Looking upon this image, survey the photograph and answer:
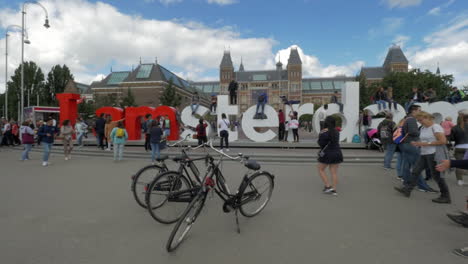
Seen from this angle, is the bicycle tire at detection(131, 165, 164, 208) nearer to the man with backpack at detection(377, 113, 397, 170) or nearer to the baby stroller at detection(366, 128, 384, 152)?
the man with backpack at detection(377, 113, 397, 170)

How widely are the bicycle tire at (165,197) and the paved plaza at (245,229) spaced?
0.61 ft

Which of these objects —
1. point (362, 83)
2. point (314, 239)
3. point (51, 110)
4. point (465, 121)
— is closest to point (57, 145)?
point (51, 110)

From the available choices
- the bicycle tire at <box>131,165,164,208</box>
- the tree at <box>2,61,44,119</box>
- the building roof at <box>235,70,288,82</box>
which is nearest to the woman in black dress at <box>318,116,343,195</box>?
the bicycle tire at <box>131,165,164,208</box>

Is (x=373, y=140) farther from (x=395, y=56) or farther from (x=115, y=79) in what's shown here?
(x=395, y=56)

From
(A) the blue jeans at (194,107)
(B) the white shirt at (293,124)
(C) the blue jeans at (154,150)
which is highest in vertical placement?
(A) the blue jeans at (194,107)

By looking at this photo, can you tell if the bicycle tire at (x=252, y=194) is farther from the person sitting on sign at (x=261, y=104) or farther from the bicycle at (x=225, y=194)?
the person sitting on sign at (x=261, y=104)

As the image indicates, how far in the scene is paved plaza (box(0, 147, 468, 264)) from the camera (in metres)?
2.85

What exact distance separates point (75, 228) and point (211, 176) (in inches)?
83.1

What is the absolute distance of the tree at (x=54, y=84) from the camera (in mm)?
44219

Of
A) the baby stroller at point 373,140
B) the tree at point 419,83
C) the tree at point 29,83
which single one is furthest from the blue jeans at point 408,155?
the tree at point 29,83

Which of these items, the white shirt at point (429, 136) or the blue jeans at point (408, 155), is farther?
the blue jeans at point (408, 155)

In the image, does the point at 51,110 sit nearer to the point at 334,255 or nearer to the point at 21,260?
the point at 21,260

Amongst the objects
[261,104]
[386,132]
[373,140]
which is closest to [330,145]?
[386,132]

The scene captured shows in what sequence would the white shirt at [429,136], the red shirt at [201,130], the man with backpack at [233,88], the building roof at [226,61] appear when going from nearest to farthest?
the white shirt at [429,136] < the red shirt at [201,130] < the man with backpack at [233,88] < the building roof at [226,61]
